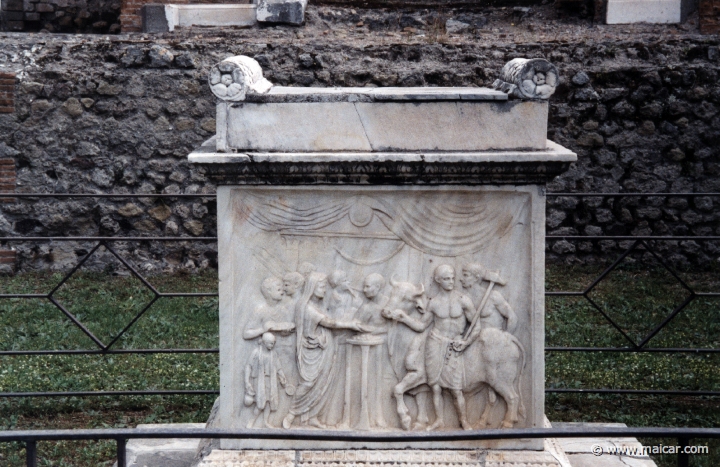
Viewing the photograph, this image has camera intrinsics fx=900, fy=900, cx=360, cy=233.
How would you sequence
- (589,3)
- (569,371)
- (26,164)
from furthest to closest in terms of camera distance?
(589,3) < (26,164) < (569,371)

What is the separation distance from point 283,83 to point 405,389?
15.4ft

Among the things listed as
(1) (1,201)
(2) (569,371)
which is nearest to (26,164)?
(1) (1,201)

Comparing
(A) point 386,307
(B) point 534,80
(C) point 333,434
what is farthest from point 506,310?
(C) point 333,434

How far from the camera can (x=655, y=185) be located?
25.6ft

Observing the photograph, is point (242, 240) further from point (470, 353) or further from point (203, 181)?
point (203, 181)

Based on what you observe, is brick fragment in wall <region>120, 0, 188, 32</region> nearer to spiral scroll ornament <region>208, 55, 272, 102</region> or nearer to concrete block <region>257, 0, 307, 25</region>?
concrete block <region>257, 0, 307, 25</region>

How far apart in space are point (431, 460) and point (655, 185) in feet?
16.7

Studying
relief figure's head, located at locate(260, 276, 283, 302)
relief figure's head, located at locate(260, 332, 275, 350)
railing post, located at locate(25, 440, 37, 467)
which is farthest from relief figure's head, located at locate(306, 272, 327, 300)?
railing post, located at locate(25, 440, 37, 467)

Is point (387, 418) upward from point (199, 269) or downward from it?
upward

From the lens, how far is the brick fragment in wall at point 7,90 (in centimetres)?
753

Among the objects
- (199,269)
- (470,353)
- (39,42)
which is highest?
(39,42)

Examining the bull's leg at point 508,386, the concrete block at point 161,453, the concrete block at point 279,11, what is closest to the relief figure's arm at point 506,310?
the bull's leg at point 508,386

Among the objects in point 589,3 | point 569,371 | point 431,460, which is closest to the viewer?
point 431,460

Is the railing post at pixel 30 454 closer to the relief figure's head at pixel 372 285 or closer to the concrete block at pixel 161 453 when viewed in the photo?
the relief figure's head at pixel 372 285
